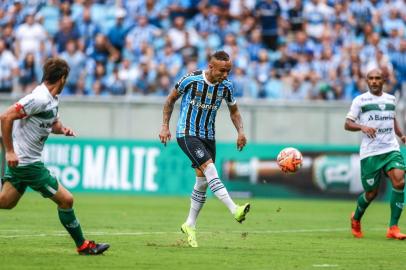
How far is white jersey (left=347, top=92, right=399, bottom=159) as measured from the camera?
1484 centimetres

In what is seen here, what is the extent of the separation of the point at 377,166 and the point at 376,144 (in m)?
0.34

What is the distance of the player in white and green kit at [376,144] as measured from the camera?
1466 cm

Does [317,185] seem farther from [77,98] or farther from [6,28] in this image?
[6,28]

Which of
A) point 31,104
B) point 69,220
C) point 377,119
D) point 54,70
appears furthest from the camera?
point 377,119

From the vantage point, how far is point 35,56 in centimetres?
2702

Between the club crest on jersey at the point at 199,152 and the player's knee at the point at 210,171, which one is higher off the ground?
the club crest on jersey at the point at 199,152

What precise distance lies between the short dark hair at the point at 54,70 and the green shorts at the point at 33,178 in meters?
0.98

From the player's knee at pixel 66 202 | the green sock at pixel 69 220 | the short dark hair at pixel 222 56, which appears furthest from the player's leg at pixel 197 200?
the player's knee at pixel 66 202

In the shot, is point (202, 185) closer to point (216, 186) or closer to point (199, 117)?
point (216, 186)

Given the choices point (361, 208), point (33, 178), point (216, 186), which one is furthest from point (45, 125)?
point (361, 208)

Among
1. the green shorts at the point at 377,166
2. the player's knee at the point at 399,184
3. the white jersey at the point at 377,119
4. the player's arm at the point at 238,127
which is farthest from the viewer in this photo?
the white jersey at the point at 377,119

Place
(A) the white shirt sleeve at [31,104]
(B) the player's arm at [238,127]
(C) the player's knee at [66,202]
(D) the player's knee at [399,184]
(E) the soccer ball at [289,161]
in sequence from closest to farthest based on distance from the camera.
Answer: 1. (A) the white shirt sleeve at [31,104]
2. (C) the player's knee at [66,202]
3. (B) the player's arm at [238,127]
4. (E) the soccer ball at [289,161]
5. (D) the player's knee at [399,184]

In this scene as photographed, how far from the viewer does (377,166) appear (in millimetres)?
14789

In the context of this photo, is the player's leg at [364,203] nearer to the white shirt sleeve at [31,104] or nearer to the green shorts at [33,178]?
the green shorts at [33,178]
